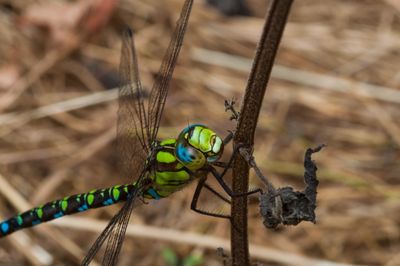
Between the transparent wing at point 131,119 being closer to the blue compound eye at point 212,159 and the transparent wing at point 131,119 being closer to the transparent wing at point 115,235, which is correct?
the transparent wing at point 115,235

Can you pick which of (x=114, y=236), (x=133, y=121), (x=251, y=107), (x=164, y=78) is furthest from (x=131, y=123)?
(x=251, y=107)

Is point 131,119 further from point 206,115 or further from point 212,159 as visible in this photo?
point 206,115

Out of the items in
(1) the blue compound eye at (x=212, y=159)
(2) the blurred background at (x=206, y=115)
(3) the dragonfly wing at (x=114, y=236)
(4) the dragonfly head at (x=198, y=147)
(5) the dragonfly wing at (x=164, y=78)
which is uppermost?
(2) the blurred background at (x=206, y=115)

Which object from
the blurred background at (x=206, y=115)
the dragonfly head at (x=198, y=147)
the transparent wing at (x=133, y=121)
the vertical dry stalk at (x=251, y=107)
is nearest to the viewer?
the vertical dry stalk at (x=251, y=107)

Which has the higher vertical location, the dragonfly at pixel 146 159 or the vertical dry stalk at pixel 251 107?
the dragonfly at pixel 146 159

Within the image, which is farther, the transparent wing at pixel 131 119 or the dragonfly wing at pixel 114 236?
the transparent wing at pixel 131 119

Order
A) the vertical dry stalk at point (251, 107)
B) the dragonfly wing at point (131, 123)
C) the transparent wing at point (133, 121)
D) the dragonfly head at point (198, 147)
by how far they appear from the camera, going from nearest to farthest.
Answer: the vertical dry stalk at point (251, 107)
the dragonfly head at point (198, 147)
the transparent wing at point (133, 121)
the dragonfly wing at point (131, 123)

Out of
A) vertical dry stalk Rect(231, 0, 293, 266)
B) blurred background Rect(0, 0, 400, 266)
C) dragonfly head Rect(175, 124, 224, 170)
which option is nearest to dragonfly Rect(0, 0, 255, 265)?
dragonfly head Rect(175, 124, 224, 170)

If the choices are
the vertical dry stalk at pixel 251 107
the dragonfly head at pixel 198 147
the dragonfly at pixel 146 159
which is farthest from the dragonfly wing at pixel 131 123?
the vertical dry stalk at pixel 251 107
